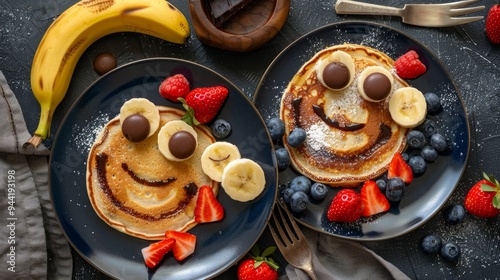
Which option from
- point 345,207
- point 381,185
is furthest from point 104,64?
point 381,185

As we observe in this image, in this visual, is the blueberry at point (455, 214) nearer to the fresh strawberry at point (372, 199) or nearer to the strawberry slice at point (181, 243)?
the fresh strawberry at point (372, 199)

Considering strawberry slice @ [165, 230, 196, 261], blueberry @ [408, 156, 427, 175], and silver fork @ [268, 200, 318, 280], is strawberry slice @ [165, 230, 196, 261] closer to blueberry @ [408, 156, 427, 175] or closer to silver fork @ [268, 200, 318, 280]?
silver fork @ [268, 200, 318, 280]

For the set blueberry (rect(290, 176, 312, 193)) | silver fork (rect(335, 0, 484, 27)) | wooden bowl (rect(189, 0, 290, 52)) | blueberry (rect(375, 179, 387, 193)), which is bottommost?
blueberry (rect(375, 179, 387, 193))

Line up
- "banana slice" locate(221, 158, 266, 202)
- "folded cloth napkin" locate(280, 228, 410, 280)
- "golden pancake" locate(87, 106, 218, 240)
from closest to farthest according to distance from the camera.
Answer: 1. "banana slice" locate(221, 158, 266, 202)
2. "golden pancake" locate(87, 106, 218, 240)
3. "folded cloth napkin" locate(280, 228, 410, 280)

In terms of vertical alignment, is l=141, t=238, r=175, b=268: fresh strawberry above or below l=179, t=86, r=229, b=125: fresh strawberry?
below

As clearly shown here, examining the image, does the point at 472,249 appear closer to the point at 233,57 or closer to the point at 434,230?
the point at 434,230

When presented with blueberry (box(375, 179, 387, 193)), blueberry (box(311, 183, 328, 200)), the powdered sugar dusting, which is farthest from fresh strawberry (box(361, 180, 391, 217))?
the powdered sugar dusting
